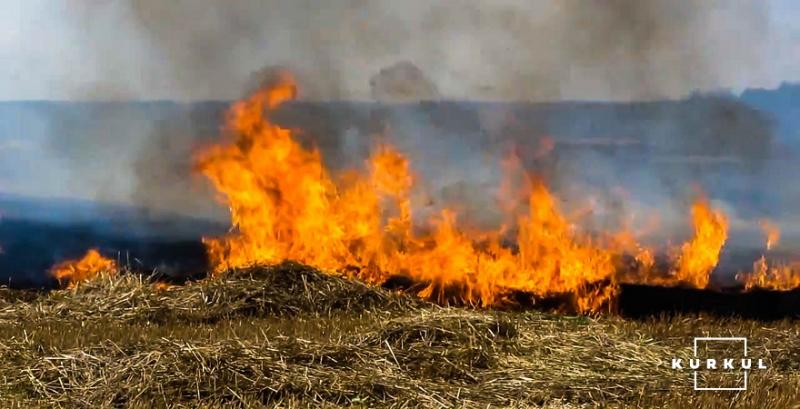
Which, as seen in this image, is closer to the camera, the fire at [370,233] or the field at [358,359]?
→ the field at [358,359]

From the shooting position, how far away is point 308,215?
46.3 feet

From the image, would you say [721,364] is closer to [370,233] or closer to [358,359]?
[358,359]

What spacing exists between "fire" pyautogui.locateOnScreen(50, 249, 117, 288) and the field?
327 cm

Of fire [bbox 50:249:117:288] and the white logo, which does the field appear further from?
fire [bbox 50:249:117:288]

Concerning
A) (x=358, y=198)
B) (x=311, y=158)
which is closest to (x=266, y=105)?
(x=311, y=158)

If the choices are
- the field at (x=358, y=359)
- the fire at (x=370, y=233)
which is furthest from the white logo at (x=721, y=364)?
the fire at (x=370, y=233)

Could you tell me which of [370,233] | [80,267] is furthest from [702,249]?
[80,267]

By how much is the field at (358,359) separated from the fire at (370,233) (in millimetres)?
2052

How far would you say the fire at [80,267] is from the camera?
14.3 meters

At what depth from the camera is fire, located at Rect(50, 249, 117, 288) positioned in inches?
562

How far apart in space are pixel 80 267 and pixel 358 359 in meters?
8.94

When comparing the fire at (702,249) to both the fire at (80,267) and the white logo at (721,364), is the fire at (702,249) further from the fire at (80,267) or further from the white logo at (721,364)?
the fire at (80,267)

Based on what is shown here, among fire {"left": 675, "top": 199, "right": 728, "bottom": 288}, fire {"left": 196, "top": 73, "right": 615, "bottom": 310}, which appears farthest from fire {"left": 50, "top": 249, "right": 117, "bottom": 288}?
fire {"left": 675, "top": 199, "right": 728, "bottom": 288}

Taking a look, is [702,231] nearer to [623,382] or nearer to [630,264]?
[630,264]
